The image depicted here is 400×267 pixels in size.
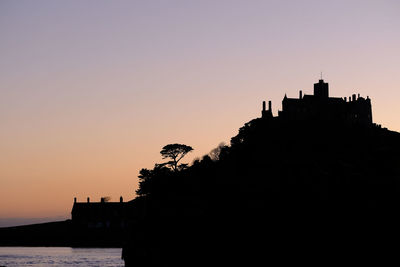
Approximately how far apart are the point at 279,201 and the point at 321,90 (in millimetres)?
46045

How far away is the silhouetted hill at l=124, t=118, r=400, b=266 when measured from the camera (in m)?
60.1

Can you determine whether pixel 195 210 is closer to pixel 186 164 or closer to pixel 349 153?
pixel 349 153

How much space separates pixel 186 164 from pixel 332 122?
1293 inches

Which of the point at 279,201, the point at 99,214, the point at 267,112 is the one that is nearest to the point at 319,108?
the point at 267,112

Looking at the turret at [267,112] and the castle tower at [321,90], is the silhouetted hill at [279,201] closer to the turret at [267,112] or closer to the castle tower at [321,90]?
the turret at [267,112]

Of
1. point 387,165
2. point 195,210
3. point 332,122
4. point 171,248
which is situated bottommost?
point 171,248

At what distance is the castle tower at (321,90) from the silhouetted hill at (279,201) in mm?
10105

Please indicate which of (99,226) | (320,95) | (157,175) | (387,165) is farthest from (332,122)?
(99,226)

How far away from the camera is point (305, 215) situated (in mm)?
64125

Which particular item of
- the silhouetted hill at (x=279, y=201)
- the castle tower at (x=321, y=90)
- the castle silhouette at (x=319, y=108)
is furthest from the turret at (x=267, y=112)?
the castle tower at (x=321, y=90)

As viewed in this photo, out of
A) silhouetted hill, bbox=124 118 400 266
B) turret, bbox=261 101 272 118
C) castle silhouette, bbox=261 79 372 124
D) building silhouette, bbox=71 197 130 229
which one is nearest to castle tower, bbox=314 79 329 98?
castle silhouette, bbox=261 79 372 124

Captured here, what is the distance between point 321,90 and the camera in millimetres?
110312

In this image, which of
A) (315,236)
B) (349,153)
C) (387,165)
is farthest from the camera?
(349,153)

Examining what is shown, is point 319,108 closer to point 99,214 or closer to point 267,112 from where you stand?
point 267,112
